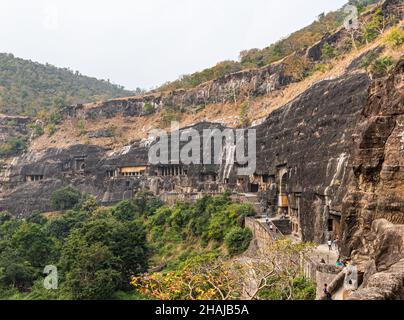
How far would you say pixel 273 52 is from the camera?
71.9 m

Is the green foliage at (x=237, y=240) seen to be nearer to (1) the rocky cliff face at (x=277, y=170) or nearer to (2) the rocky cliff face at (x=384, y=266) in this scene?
(1) the rocky cliff face at (x=277, y=170)

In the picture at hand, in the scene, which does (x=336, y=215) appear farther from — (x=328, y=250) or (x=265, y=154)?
(x=265, y=154)

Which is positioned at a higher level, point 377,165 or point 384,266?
point 377,165

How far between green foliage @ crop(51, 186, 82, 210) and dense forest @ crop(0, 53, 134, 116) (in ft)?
141

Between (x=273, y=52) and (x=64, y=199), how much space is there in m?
41.7

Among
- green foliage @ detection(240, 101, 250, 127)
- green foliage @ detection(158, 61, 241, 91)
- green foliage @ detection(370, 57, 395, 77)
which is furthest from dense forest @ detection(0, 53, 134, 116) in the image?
green foliage @ detection(370, 57, 395, 77)

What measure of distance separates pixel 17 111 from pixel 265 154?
243ft

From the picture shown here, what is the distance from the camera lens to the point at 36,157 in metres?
66.5

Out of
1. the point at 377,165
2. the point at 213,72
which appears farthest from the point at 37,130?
the point at 377,165

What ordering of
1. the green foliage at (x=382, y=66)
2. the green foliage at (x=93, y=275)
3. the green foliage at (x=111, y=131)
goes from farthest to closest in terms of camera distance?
the green foliage at (x=111, y=131)
the green foliage at (x=93, y=275)
the green foliage at (x=382, y=66)

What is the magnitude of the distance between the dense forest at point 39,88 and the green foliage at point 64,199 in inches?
1689

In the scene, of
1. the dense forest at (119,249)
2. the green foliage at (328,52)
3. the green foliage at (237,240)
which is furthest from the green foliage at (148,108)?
the green foliage at (237,240)

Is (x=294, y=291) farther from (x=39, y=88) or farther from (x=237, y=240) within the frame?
(x=39, y=88)

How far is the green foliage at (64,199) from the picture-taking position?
52562mm
